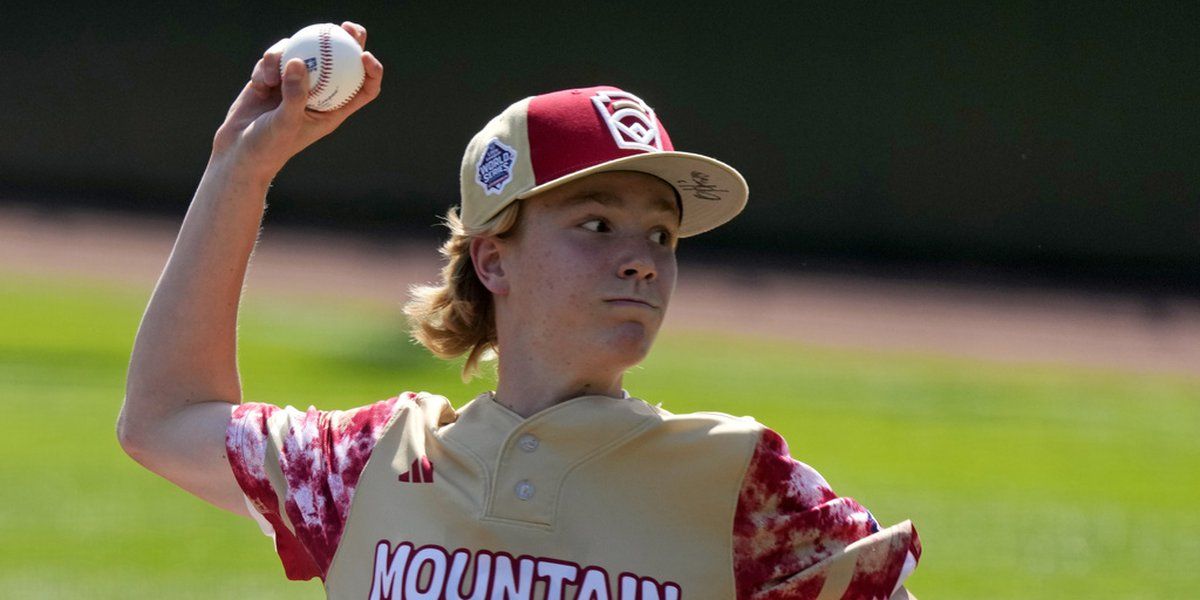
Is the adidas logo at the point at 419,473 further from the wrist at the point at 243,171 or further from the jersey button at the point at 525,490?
the wrist at the point at 243,171

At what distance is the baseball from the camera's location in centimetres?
218

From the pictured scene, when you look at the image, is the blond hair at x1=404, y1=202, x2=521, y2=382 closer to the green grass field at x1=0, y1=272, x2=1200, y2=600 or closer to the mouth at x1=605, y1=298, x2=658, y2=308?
the mouth at x1=605, y1=298, x2=658, y2=308

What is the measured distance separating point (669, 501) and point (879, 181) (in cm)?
1402

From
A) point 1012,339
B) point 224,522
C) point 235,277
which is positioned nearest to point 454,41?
point 1012,339

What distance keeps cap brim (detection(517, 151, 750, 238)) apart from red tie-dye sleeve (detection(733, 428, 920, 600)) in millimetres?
367

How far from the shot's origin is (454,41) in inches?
620

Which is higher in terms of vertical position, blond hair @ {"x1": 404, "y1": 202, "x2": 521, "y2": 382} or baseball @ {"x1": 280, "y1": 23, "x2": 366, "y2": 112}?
baseball @ {"x1": 280, "y1": 23, "x2": 366, "y2": 112}

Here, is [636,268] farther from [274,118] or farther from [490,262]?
[274,118]

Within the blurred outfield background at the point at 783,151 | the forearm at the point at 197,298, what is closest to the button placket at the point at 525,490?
the forearm at the point at 197,298

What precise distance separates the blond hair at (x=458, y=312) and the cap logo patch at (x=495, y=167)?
16 centimetres

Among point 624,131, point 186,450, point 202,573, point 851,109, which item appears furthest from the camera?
point 851,109

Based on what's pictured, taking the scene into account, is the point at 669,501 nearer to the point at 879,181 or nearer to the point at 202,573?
the point at 202,573

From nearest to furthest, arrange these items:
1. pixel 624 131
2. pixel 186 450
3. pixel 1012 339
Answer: pixel 624 131
pixel 186 450
pixel 1012 339
